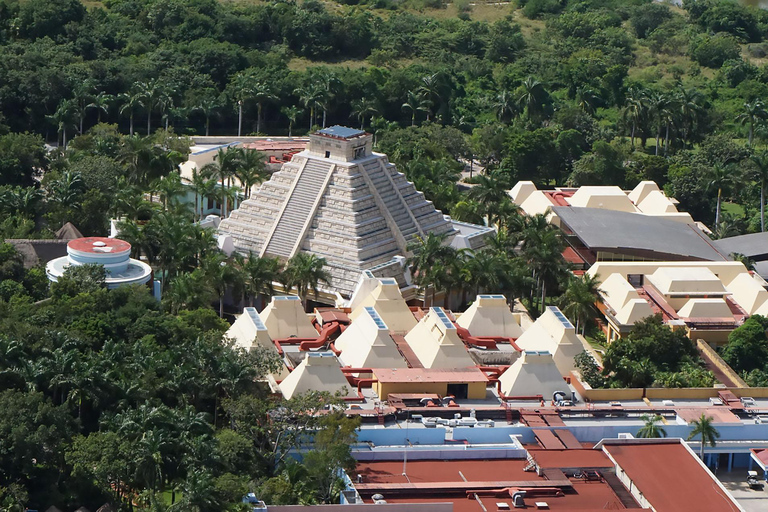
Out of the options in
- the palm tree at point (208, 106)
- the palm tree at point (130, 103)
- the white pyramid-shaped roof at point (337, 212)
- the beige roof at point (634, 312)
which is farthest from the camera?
the palm tree at point (208, 106)

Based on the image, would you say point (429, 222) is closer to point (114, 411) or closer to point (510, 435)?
point (510, 435)

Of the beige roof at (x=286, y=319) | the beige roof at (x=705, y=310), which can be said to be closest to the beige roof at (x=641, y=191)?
the beige roof at (x=705, y=310)

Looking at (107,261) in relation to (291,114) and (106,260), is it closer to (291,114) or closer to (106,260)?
(106,260)

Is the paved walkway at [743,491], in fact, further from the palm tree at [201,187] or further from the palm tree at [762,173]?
the palm tree at [762,173]

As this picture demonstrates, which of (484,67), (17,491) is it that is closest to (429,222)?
(17,491)

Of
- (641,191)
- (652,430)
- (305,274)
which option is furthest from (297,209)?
(641,191)

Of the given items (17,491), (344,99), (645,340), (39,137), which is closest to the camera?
(17,491)
